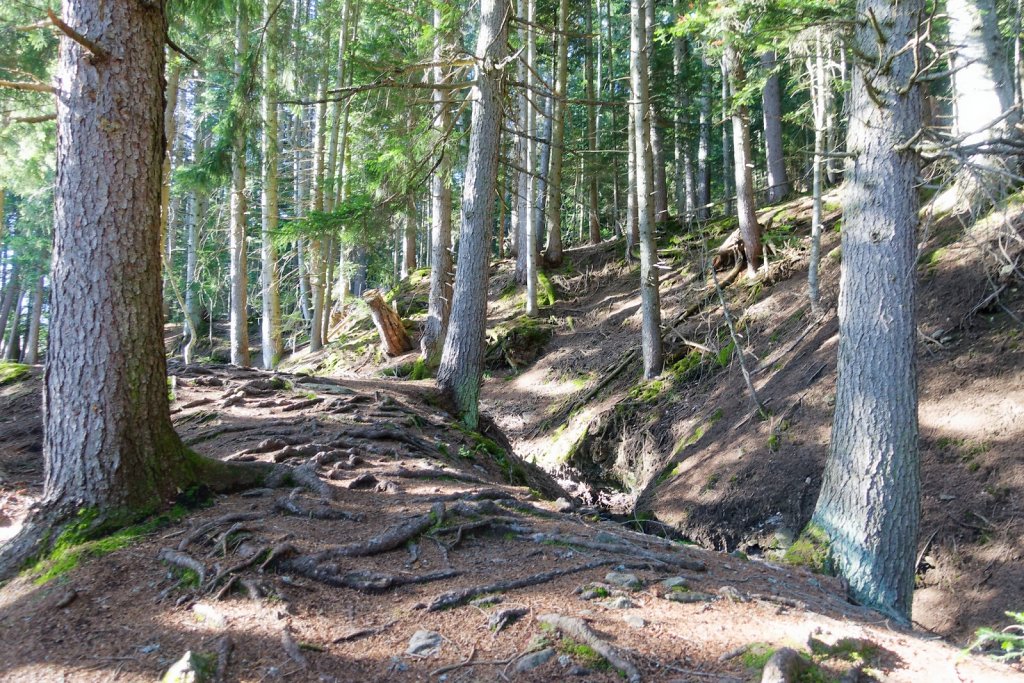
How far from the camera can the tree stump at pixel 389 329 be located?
1548 cm

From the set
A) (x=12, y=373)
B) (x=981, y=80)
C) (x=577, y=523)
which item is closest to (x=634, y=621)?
(x=577, y=523)

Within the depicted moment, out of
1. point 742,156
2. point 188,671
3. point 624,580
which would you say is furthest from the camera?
point 742,156

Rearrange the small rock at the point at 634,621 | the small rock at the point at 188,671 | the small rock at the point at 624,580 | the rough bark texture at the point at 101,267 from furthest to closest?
1. the rough bark texture at the point at 101,267
2. the small rock at the point at 624,580
3. the small rock at the point at 634,621
4. the small rock at the point at 188,671

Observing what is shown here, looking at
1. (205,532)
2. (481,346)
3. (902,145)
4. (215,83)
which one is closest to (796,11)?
(902,145)

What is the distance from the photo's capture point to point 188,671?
319 centimetres

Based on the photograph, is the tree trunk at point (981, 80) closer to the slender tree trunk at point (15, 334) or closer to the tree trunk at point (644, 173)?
the tree trunk at point (644, 173)

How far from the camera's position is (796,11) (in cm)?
793

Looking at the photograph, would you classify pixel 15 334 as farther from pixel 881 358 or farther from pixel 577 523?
pixel 881 358

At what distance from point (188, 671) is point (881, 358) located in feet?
18.5

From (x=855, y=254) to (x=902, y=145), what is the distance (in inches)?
38.6

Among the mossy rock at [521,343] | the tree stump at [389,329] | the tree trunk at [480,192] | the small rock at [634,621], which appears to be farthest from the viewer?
the mossy rock at [521,343]

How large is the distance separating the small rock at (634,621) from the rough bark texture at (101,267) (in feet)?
11.3

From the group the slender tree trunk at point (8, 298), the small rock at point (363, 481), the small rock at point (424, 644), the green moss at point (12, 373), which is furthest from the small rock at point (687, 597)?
the slender tree trunk at point (8, 298)

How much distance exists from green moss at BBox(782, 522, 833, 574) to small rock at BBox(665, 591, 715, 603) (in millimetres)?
2296
